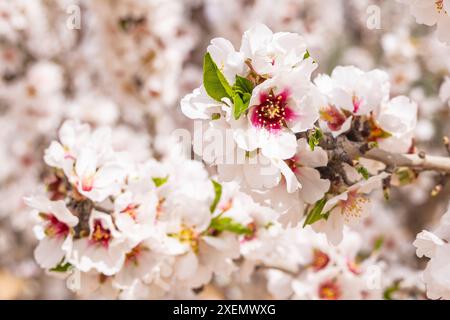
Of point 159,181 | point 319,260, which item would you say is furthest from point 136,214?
point 319,260

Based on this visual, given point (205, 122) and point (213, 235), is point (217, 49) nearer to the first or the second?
point (205, 122)

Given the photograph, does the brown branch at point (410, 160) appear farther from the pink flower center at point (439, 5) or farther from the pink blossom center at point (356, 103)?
the pink flower center at point (439, 5)

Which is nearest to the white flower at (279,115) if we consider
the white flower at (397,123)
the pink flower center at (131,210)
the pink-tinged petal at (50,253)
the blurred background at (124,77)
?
the white flower at (397,123)

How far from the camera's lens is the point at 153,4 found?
2410 millimetres

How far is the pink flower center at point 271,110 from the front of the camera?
2.93ft

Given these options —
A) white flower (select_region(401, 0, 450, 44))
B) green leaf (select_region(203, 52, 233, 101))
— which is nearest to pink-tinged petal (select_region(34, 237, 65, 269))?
green leaf (select_region(203, 52, 233, 101))

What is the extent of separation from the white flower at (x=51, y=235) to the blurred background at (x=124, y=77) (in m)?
1.23

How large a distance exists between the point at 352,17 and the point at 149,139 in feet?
7.83

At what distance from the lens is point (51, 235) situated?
45.0 inches

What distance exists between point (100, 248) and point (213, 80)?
439 mm

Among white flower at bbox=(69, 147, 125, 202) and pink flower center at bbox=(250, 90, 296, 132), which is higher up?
pink flower center at bbox=(250, 90, 296, 132)

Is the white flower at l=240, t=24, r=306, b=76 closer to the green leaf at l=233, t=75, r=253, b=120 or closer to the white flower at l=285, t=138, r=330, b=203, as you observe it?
the green leaf at l=233, t=75, r=253, b=120

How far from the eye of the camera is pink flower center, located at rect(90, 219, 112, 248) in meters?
1.12

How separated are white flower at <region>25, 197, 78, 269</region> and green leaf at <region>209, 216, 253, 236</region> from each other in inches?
11.9
